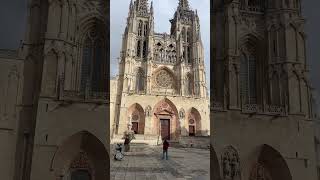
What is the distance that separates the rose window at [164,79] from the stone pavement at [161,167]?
1188 centimetres

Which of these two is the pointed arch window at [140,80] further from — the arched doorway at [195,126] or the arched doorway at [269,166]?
the arched doorway at [269,166]

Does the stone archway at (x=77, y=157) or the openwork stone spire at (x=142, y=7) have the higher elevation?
the openwork stone spire at (x=142, y=7)

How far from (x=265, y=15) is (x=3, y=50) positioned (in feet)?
12.9

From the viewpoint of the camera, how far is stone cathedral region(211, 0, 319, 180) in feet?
15.4

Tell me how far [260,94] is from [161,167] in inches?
85.3

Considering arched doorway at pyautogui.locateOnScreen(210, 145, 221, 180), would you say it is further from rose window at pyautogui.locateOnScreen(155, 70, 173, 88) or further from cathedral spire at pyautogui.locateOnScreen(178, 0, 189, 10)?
rose window at pyautogui.locateOnScreen(155, 70, 173, 88)

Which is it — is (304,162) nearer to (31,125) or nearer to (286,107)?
(286,107)

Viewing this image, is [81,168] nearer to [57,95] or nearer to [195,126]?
[57,95]

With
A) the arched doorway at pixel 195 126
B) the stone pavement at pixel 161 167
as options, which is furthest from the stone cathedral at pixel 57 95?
the arched doorway at pixel 195 126

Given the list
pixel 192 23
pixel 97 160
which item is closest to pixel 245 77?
pixel 192 23

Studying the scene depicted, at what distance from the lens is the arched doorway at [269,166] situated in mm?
4801

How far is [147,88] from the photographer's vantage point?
16141mm

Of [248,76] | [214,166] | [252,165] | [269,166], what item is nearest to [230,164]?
[214,166]

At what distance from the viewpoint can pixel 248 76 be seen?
548cm
